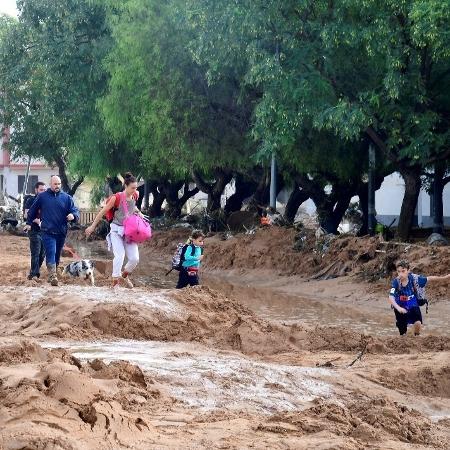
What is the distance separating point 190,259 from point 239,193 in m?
25.6

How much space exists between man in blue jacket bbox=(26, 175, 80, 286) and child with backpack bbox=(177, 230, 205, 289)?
170 centimetres

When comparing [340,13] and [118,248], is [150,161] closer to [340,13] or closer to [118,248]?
[340,13]

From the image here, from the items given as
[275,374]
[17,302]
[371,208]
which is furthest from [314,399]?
[371,208]

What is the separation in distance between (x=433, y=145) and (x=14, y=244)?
16648mm

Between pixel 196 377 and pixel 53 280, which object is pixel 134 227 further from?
pixel 196 377

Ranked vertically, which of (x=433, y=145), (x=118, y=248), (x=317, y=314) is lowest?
(x=317, y=314)

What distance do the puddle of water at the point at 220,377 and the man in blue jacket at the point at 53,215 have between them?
4855 mm

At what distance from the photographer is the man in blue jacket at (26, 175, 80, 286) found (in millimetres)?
15312

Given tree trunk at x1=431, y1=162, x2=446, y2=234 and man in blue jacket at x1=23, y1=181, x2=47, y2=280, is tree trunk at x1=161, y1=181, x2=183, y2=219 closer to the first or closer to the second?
tree trunk at x1=431, y1=162, x2=446, y2=234

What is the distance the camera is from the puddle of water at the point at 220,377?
26.4 ft

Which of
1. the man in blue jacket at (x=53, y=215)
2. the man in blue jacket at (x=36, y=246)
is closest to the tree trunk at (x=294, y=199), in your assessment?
the man in blue jacket at (x=36, y=246)

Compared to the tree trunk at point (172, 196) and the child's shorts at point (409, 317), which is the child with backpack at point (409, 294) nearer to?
the child's shorts at point (409, 317)

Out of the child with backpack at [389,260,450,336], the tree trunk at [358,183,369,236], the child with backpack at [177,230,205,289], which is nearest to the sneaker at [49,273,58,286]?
the child with backpack at [177,230,205,289]

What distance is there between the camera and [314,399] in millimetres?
8219
